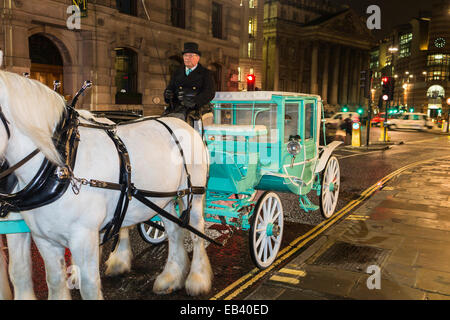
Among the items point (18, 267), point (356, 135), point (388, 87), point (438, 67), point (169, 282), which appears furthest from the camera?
point (438, 67)

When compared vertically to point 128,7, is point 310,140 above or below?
below

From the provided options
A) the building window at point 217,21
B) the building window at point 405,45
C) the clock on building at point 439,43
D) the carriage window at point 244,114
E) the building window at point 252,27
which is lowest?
the carriage window at point 244,114

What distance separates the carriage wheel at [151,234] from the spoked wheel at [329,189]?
304 cm

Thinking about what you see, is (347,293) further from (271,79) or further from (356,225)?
(271,79)

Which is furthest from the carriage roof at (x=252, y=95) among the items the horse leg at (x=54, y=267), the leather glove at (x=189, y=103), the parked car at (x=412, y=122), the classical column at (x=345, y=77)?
the classical column at (x=345, y=77)

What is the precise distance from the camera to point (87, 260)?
9.96 feet

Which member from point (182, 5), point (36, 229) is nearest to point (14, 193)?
point (36, 229)

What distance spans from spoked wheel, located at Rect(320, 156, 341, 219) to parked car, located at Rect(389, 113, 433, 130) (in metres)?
36.9

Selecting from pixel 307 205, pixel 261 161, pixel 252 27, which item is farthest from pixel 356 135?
pixel 252 27

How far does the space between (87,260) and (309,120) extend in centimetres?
495

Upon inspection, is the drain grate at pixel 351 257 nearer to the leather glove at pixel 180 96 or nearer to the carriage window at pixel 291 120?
the carriage window at pixel 291 120

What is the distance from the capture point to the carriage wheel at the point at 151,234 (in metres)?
5.88

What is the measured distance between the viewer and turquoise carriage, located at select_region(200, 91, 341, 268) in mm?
5129

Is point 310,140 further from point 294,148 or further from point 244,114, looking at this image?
point 294,148
